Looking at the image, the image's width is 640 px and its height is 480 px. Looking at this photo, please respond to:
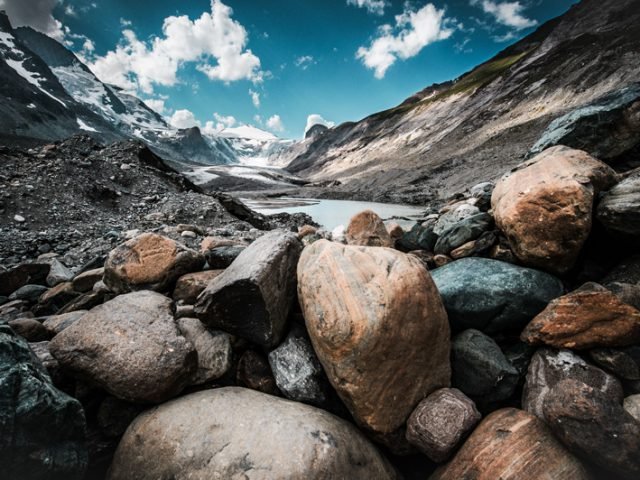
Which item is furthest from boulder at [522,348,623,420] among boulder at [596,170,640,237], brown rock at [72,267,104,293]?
brown rock at [72,267,104,293]

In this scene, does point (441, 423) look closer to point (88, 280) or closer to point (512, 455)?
point (512, 455)

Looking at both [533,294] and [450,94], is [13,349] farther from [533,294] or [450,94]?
[450,94]

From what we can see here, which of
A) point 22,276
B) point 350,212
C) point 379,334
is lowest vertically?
point 379,334

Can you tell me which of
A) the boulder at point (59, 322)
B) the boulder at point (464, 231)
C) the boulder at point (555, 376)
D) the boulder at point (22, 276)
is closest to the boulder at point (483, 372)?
the boulder at point (555, 376)

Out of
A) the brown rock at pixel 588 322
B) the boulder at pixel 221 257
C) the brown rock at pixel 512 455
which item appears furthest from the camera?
the boulder at pixel 221 257

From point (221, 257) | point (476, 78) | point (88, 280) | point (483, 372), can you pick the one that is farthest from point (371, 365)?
point (476, 78)

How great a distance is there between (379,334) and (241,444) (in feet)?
4.64

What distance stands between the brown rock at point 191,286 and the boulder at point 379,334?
1.87m

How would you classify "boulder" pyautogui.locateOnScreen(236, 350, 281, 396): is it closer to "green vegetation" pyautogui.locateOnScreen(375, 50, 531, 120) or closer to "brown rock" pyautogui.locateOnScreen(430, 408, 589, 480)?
"brown rock" pyautogui.locateOnScreen(430, 408, 589, 480)

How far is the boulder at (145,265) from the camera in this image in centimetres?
405

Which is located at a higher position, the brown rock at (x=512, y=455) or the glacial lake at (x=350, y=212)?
the glacial lake at (x=350, y=212)

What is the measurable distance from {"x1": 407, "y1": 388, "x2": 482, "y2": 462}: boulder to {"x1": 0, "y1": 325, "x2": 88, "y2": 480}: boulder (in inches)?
107

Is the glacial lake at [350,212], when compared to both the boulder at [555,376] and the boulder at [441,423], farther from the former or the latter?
the boulder at [441,423]

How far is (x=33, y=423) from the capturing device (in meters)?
2.17
